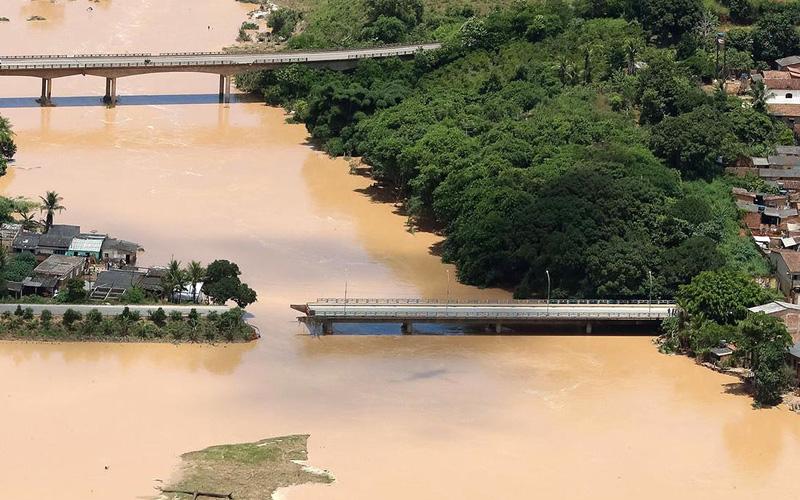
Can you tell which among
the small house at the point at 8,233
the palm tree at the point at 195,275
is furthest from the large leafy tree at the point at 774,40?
the small house at the point at 8,233

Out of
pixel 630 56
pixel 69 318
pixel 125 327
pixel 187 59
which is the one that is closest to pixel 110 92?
pixel 187 59

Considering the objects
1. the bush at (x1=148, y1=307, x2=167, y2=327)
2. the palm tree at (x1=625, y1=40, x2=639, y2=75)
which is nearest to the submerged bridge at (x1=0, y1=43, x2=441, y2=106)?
the palm tree at (x1=625, y1=40, x2=639, y2=75)

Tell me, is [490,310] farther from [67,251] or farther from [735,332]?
[67,251]

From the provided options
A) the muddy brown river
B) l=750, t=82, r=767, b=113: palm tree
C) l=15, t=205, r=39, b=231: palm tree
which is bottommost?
the muddy brown river

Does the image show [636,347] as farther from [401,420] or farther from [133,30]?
[133,30]

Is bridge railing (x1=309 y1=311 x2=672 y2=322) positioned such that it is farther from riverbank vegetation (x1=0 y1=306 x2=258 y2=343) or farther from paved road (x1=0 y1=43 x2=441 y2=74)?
paved road (x1=0 y1=43 x2=441 y2=74)

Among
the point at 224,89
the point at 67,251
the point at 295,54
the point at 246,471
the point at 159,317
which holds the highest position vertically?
the point at 295,54
